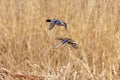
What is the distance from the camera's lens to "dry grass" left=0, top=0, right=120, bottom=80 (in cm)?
263

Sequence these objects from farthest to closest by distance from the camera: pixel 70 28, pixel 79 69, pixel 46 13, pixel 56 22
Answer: pixel 46 13 < pixel 70 28 < pixel 79 69 < pixel 56 22

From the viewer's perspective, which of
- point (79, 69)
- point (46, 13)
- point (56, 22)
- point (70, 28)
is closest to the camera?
point (56, 22)

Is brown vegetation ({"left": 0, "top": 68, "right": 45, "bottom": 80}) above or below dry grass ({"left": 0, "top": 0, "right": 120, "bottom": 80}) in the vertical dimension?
below

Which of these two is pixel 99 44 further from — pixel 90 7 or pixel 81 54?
pixel 90 7

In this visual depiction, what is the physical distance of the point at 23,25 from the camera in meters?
3.03

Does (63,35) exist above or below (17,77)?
above

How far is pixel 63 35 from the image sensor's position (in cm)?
292

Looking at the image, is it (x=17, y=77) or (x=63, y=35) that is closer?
(x=17, y=77)

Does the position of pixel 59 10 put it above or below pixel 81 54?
above

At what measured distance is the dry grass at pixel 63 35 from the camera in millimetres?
2631

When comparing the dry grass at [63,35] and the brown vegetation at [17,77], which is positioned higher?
the dry grass at [63,35]

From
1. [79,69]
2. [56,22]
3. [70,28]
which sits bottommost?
[79,69]

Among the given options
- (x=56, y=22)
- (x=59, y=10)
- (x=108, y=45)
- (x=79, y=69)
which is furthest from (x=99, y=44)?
(x=56, y=22)

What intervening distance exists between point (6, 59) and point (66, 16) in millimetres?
549
